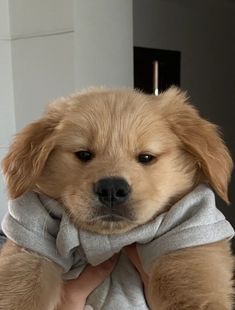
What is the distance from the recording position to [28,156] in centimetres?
94

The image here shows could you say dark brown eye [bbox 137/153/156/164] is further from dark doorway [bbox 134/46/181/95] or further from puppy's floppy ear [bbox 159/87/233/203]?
dark doorway [bbox 134/46/181/95]

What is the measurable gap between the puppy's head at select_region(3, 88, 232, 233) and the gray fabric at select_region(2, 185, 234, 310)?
21 mm

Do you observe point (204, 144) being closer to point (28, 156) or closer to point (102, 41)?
point (28, 156)

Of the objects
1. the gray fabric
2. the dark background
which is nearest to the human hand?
the gray fabric

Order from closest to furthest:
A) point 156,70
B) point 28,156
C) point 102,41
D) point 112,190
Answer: point 112,190 → point 28,156 → point 102,41 → point 156,70

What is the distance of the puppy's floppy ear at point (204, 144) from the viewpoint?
94cm

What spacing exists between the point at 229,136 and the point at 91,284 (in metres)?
3.46

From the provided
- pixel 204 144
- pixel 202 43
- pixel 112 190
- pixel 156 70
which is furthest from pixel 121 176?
pixel 202 43

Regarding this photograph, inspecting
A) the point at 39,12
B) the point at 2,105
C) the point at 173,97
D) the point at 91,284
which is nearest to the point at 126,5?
the point at 39,12

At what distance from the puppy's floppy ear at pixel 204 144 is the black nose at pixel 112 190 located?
172 millimetres

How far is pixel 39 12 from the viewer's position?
240 cm

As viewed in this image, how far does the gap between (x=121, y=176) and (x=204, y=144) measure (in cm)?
19

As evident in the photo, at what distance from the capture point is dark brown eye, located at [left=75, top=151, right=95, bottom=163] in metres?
0.90

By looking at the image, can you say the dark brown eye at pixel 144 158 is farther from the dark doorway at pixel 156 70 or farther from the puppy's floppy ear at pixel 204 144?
the dark doorway at pixel 156 70
